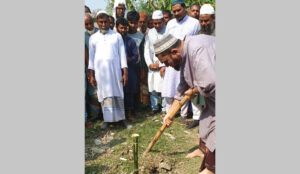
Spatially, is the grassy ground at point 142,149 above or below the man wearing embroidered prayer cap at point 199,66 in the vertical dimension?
below

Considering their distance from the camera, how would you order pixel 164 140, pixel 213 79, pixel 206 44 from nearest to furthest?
pixel 213 79
pixel 206 44
pixel 164 140

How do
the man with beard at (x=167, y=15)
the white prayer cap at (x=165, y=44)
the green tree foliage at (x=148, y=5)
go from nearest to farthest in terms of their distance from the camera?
the white prayer cap at (x=165, y=44) → the green tree foliage at (x=148, y=5) → the man with beard at (x=167, y=15)

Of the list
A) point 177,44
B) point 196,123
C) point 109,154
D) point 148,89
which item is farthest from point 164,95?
point 177,44

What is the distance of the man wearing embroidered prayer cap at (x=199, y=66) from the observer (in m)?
3.12

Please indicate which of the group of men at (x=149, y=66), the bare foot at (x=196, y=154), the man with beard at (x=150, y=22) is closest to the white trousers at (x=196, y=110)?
the group of men at (x=149, y=66)

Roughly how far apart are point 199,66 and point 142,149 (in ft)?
6.17

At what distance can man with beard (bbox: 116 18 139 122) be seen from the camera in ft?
17.7

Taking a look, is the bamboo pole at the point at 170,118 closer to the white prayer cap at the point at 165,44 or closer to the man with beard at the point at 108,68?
the white prayer cap at the point at 165,44

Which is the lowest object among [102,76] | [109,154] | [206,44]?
[109,154]

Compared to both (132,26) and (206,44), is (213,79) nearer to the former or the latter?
(206,44)

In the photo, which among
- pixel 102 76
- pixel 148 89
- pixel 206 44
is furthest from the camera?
pixel 148 89

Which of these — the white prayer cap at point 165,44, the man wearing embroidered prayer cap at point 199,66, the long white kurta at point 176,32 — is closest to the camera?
the man wearing embroidered prayer cap at point 199,66

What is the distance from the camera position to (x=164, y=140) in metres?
4.57

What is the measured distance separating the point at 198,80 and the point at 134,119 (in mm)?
2242
